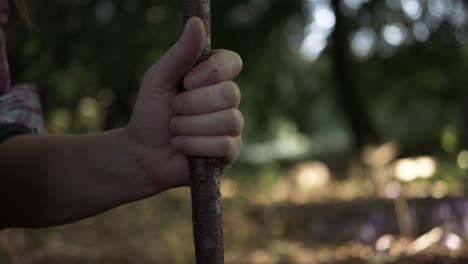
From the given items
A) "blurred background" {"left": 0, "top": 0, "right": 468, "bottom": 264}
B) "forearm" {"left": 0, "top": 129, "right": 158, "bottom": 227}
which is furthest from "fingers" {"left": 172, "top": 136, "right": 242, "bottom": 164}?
"blurred background" {"left": 0, "top": 0, "right": 468, "bottom": 264}

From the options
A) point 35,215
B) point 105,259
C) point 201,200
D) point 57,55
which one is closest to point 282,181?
point 57,55

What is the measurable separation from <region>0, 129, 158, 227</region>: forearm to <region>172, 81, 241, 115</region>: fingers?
A: 1.18 ft

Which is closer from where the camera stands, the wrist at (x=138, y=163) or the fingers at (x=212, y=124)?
the fingers at (x=212, y=124)

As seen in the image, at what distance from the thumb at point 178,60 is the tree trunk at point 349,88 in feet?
22.2

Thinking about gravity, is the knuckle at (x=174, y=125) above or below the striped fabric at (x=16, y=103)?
below

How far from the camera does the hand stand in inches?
47.6

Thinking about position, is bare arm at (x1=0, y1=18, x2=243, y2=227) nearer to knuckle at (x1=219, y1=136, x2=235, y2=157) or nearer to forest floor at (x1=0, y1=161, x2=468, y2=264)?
knuckle at (x1=219, y1=136, x2=235, y2=157)

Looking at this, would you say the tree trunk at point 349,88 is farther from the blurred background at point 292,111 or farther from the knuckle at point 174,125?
the knuckle at point 174,125

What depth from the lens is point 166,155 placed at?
1.47 metres

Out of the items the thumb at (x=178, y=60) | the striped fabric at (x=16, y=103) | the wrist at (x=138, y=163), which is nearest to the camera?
the thumb at (x=178, y=60)

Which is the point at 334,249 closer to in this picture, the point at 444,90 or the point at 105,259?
the point at 105,259

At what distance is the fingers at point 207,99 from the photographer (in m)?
1.22

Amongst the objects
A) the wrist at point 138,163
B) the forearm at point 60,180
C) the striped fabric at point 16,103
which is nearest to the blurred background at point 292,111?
the striped fabric at point 16,103

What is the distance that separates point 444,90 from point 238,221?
4.36 m
